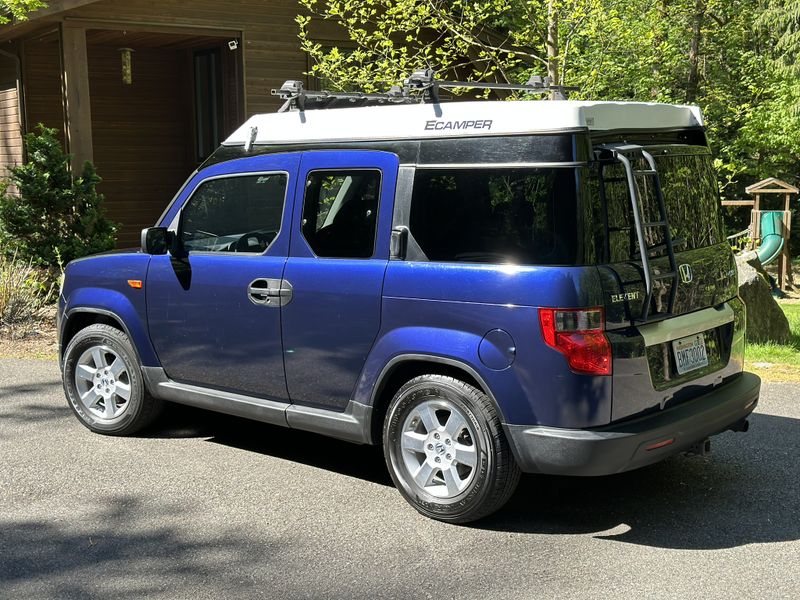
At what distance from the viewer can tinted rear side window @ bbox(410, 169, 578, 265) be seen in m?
4.39

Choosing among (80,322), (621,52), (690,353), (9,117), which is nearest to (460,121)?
(690,353)

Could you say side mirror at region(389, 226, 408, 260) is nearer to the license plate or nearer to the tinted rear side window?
the tinted rear side window

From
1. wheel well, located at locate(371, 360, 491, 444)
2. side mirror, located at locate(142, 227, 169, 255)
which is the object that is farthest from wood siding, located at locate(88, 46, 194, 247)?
wheel well, located at locate(371, 360, 491, 444)

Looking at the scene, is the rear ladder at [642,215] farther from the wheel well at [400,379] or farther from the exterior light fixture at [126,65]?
the exterior light fixture at [126,65]

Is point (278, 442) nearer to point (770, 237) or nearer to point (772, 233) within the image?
point (770, 237)

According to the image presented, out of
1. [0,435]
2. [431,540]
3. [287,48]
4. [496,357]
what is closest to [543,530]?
[431,540]

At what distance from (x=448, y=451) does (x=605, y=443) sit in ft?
2.67

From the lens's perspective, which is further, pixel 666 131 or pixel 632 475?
pixel 632 475

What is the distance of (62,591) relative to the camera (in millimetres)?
4047

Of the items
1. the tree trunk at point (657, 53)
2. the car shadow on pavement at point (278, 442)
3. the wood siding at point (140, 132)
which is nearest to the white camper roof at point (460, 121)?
the car shadow on pavement at point (278, 442)

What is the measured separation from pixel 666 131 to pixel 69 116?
9195mm

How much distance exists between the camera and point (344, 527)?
478cm

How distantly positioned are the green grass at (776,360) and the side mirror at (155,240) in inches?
199

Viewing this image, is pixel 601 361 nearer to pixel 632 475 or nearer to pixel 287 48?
pixel 632 475
